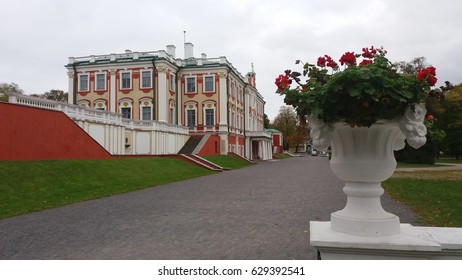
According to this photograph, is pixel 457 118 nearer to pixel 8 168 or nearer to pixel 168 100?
pixel 168 100

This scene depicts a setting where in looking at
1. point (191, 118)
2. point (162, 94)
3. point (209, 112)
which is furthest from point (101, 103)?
point (209, 112)

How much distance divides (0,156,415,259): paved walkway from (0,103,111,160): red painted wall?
5.31m

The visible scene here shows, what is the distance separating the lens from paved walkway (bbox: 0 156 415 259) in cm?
521

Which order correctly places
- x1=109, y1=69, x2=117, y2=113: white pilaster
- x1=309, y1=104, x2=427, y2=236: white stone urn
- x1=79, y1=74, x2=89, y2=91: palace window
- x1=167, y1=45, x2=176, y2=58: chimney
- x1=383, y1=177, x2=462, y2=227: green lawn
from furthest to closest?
x1=167, y1=45, x2=176, y2=58: chimney, x1=79, y1=74, x2=89, y2=91: palace window, x1=109, y1=69, x2=117, y2=113: white pilaster, x1=383, y1=177, x2=462, y2=227: green lawn, x1=309, y1=104, x2=427, y2=236: white stone urn

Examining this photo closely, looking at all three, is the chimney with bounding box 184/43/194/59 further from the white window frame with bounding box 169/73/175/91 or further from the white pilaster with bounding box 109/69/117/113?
the white pilaster with bounding box 109/69/117/113

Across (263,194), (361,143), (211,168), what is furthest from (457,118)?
(361,143)

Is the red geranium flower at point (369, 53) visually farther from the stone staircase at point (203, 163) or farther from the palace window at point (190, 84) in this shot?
the palace window at point (190, 84)

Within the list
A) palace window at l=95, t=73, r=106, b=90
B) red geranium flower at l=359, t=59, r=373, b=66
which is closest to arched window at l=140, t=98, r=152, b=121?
palace window at l=95, t=73, r=106, b=90

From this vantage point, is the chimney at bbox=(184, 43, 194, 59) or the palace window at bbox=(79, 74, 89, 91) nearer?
the palace window at bbox=(79, 74, 89, 91)

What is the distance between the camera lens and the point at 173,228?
22.8 feet

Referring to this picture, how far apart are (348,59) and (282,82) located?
505 millimetres

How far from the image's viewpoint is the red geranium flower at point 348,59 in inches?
105

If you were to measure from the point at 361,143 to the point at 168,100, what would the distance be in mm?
37330

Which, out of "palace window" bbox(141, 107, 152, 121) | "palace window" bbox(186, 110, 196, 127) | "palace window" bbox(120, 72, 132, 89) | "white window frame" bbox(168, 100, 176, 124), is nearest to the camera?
"palace window" bbox(141, 107, 152, 121)
